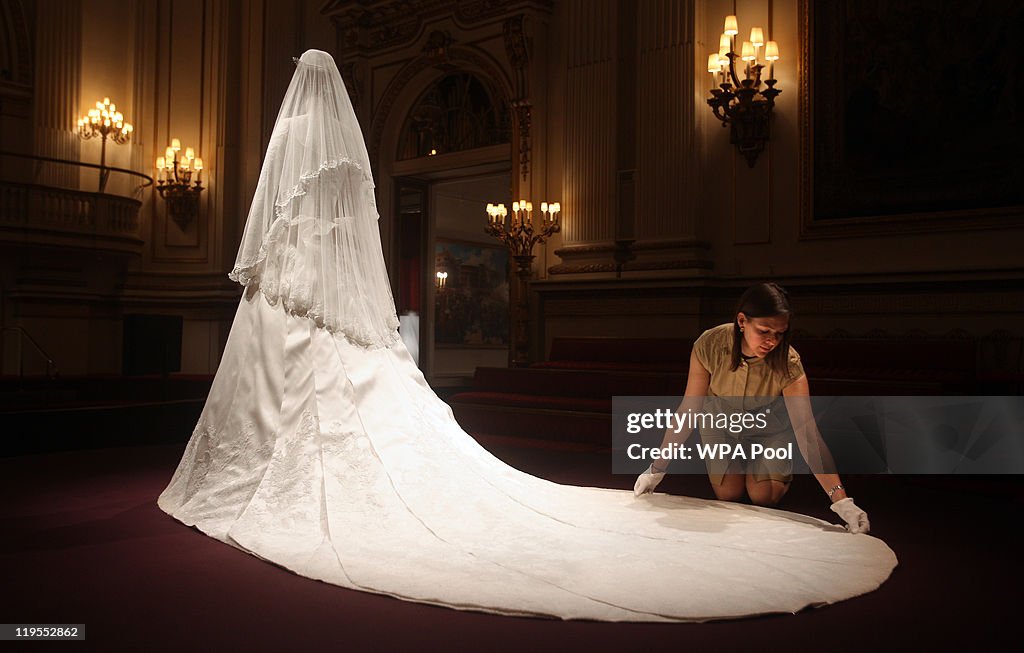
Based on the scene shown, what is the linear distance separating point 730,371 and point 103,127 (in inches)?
396

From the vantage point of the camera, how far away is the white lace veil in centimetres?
403

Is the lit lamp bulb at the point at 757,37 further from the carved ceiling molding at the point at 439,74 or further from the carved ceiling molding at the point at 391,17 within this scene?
the carved ceiling molding at the point at 391,17

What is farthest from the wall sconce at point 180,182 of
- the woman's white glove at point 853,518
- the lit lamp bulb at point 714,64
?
the woman's white glove at point 853,518

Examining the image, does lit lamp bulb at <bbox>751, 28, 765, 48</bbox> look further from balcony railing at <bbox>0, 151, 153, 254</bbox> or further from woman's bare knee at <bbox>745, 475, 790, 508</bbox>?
balcony railing at <bbox>0, 151, 153, 254</bbox>

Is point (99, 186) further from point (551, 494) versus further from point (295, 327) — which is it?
point (551, 494)

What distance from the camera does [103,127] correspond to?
36.1 feet

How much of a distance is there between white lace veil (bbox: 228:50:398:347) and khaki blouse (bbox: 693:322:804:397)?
154 centimetres

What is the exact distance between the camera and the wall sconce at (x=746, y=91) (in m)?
7.59

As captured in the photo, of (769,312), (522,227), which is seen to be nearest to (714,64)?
(522,227)

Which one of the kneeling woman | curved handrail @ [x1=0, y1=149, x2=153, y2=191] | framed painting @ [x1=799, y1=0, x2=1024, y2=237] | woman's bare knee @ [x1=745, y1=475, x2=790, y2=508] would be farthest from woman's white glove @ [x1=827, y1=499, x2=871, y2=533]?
curved handrail @ [x1=0, y1=149, x2=153, y2=191]

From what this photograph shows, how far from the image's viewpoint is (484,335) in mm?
16141

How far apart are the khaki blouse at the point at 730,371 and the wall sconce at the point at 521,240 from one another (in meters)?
5.67

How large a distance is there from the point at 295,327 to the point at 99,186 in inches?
333

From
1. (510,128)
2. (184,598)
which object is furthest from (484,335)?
(184,598)
